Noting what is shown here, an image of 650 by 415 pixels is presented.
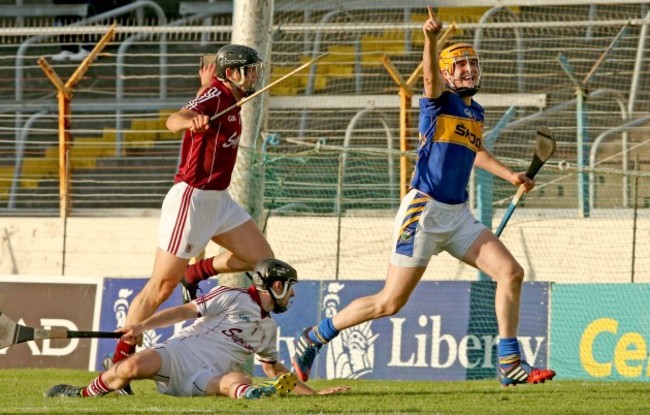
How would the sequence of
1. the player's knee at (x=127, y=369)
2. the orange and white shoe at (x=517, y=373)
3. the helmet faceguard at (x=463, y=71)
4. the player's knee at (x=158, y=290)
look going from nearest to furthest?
1. the player's knee at (x=127, y=369)
2. the orange and white shoe at (x=517, y=373)
3. the player's knee at (x=158, y=290)
4. the helmet faceguard at (x=463, y=71)

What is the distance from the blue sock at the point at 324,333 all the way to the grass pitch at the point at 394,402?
47 cm

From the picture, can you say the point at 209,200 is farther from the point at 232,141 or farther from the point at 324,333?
the point at 324,333

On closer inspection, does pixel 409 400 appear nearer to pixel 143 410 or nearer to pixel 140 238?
pixel 143 410

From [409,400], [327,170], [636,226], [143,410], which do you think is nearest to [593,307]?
[636,226]

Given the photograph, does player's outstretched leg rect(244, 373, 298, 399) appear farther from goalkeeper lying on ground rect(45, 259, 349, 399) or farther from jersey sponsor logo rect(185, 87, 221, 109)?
jersey sponsor logo rect(185, 87, 221, 109)

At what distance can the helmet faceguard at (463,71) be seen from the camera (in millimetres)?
10422

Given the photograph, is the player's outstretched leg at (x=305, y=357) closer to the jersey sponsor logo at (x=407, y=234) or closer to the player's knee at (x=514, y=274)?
the jersey sponsor logo at (x=407, y=234)

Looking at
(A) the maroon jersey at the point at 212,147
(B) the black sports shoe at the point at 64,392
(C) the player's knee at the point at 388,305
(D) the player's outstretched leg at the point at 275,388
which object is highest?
(A) the maroon jersey at the point at 212,147

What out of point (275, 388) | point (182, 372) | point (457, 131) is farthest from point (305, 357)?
point (457, 131)

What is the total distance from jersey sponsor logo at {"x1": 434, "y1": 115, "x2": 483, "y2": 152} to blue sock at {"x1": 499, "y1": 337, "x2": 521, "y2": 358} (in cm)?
141

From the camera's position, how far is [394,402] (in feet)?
30.6

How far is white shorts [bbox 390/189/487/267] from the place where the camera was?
1026 cm

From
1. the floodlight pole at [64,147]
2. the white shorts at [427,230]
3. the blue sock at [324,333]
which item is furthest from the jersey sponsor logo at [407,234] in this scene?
the floodlight pole at [64,147]

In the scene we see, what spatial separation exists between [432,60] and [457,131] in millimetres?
728
